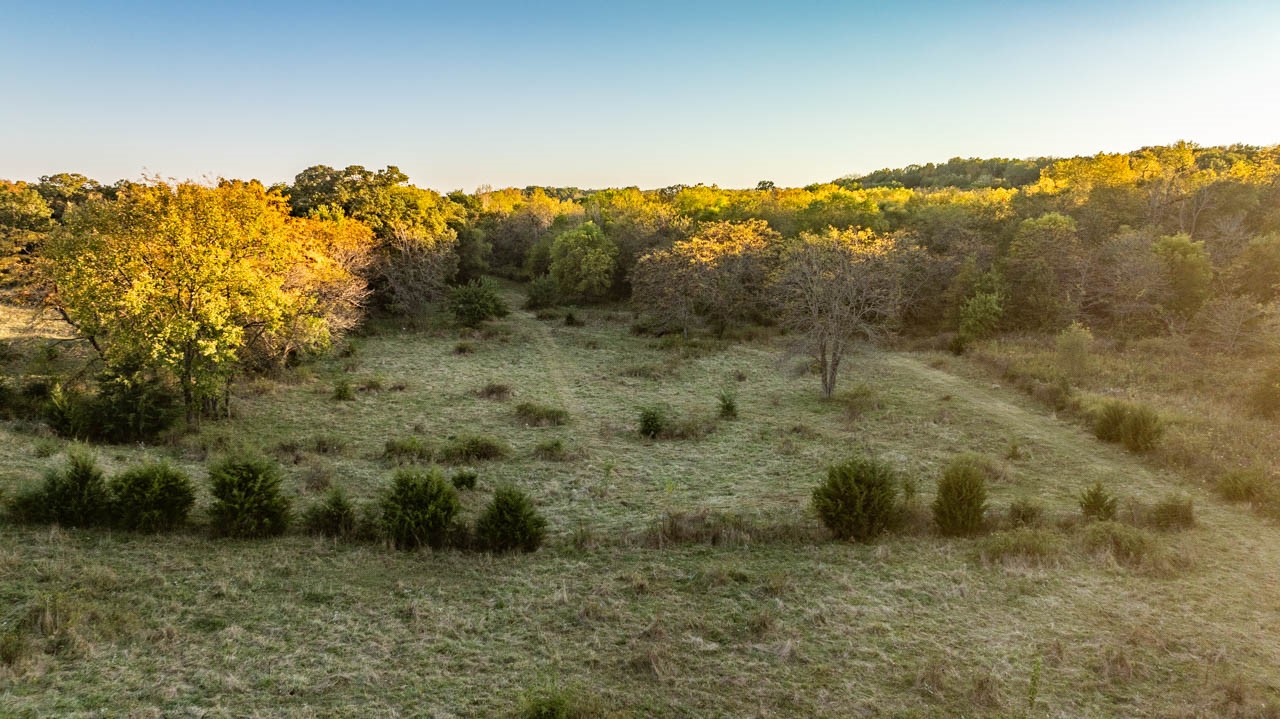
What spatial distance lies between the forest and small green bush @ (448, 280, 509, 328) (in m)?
3.60

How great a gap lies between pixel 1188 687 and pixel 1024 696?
8.24 feet

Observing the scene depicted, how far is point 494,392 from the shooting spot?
94.5 ft

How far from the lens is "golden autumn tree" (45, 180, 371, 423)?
64.3 ft

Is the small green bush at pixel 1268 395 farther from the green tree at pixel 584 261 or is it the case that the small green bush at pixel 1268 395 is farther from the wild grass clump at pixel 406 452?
the green tree at pixel 584 261

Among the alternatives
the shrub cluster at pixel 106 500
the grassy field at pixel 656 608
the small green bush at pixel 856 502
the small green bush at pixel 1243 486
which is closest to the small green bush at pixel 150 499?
the shrub cluster at pixel 106 500

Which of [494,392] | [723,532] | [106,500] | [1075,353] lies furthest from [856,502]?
[1075,353]

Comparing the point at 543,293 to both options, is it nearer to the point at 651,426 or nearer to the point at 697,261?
the point at 697,261

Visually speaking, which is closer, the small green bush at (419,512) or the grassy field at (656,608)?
the grassy field at (656,608)

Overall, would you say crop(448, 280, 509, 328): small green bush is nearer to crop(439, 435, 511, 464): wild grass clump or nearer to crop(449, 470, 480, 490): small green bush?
crop(439, 435, 511, 464): wild grass clump

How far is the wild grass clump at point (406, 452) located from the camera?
19.7 m

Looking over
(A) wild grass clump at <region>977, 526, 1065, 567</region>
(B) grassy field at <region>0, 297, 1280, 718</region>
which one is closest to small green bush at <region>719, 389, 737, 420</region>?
(B) grassy field at <region>0, 297, 1280, 718</region>

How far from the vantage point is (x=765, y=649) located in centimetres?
984

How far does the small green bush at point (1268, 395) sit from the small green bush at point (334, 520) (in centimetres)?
3089

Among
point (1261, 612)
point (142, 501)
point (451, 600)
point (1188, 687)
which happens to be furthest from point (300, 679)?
point (1261, 612)
